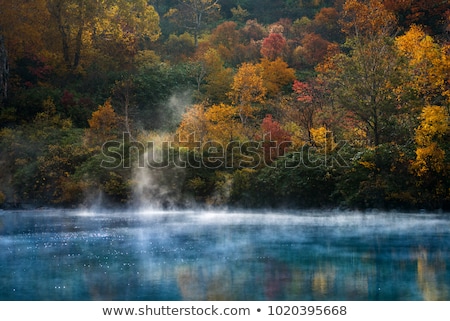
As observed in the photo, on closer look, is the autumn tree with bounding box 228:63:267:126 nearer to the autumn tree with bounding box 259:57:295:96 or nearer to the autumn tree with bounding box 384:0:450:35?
the autumn tree with bounding box 259:57:295:96

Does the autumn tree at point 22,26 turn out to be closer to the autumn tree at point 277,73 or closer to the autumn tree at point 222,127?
the autumn tree at point 277,73

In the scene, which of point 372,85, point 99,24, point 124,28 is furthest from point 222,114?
point 124,28

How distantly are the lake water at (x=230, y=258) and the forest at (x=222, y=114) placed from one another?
2603 mm

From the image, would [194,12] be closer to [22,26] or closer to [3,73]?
[22,26]

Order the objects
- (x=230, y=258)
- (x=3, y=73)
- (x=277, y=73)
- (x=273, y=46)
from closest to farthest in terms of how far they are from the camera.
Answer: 1. (x=230, y=258)
2. (x=3, y=73)
3. (x=277, y=73)
4. (x=273, y=46)

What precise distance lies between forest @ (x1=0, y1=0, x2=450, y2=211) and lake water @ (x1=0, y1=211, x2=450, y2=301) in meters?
2.60

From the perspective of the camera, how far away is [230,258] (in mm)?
18281

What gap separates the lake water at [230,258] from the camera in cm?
1415

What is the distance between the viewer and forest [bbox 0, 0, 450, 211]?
100ft

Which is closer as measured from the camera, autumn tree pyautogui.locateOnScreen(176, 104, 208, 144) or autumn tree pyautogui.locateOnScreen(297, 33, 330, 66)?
autumn tree pyautogui.locateOnScreen(176, 104, 208, 144)

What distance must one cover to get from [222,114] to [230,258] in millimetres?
18960

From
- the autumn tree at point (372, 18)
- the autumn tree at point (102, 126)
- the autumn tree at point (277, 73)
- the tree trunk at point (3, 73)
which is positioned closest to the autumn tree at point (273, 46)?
the autumn tree at point (277, 73)

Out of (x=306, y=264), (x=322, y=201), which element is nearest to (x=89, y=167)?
(x=322, y=201)

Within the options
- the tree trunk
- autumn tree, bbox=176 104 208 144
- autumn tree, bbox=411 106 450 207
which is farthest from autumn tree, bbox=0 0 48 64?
autumn tree, bbox=411 106 450 207
